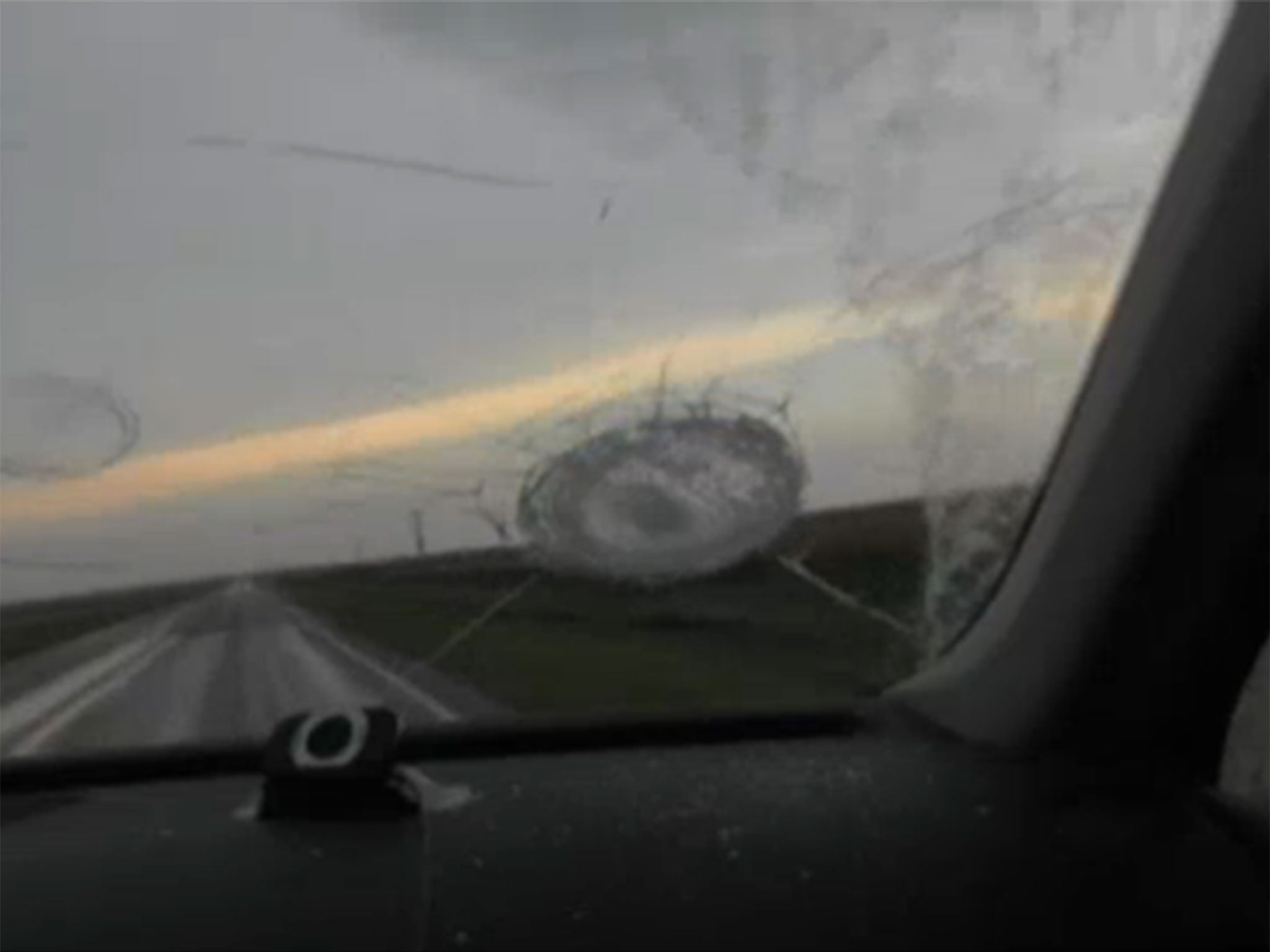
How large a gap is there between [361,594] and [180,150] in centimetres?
60

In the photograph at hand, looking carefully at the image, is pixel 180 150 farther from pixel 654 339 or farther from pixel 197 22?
pixel 654 339

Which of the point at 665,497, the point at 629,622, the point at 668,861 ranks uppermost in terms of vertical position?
the point at 665,497

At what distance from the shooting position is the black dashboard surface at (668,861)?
10.7 ft

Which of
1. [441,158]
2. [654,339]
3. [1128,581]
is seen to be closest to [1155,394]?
[1128,581]

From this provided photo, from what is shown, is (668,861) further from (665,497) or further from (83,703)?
(83,703)

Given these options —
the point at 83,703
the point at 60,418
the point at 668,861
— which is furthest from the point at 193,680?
the point at 668,861

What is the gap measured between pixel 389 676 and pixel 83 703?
1.26 feet

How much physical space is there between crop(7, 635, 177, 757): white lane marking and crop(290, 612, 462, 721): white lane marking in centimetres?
19

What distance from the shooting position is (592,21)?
3680mm

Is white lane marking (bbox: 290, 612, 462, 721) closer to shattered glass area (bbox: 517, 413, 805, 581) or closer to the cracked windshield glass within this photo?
the cracked windshield glass

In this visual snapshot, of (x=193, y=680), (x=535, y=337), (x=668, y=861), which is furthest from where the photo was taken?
(x=193, y=680)

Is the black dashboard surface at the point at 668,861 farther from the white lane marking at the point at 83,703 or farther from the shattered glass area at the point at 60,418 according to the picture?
the shattered glass area at the point at 60,418

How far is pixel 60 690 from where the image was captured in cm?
393

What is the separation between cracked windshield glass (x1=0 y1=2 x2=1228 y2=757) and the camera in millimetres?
3701
